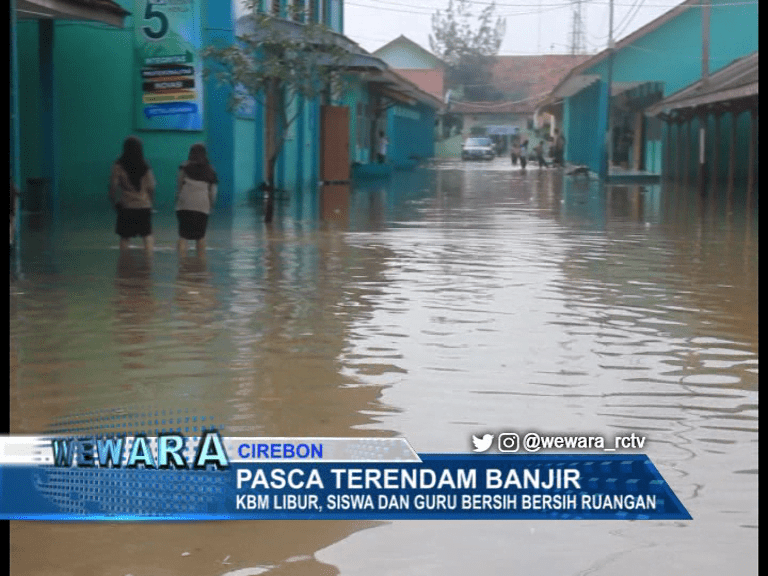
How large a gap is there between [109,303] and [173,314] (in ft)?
2.61

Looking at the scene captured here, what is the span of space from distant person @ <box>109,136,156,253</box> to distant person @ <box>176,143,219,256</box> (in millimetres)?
327

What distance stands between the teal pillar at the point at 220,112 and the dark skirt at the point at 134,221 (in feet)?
28.2

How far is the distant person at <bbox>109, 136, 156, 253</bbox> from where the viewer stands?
1415 cm

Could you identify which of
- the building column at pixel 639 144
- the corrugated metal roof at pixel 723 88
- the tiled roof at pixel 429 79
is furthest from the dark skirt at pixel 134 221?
the tiled roof at pixel 429 79

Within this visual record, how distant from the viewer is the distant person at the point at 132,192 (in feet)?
46.4

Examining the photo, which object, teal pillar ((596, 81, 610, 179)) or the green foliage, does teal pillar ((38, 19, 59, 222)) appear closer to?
the green foliage

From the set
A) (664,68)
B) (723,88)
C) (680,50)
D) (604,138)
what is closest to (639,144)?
(664,68)

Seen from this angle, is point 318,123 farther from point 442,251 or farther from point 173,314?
point 173,314

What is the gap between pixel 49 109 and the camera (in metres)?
20.1

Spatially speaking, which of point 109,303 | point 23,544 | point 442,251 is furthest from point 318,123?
point 23,544

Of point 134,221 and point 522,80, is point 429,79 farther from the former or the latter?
point 134,221

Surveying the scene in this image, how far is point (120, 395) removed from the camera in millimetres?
7070

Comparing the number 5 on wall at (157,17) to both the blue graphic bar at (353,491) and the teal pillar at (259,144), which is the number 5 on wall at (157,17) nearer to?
the teal pillar at (259,144)

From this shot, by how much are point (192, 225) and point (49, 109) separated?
6748mm
